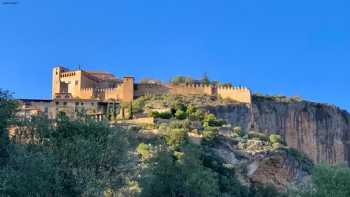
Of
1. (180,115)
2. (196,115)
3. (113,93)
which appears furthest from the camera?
(113,93)

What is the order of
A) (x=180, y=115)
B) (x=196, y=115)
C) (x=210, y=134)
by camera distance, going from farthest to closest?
(x=196, y=115) < (x=180, y=115) < (x=210, y=134)

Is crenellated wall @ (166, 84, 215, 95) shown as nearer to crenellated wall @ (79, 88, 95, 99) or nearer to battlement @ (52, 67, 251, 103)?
battlement @ (52, 67, 251, 103)

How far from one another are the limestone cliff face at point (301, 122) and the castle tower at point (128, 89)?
10.3 metres

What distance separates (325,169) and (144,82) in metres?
52.3

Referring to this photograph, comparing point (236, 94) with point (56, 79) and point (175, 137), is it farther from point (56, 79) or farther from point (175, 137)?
point (175, 137)

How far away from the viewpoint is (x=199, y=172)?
4003 centimetres

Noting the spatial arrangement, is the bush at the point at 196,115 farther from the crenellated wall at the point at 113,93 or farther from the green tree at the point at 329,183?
the green tree at the point at 329,183

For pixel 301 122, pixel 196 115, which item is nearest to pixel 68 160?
pixel 196 115

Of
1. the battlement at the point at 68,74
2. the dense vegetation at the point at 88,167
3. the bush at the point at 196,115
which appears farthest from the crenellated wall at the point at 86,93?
the dense vegetation at the point at 88,167

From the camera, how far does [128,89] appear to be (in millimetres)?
85750

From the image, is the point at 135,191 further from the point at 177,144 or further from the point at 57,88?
the point at 57,88

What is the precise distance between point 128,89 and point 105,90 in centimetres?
297

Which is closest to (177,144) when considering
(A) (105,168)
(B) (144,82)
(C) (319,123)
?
(A) (105,168)

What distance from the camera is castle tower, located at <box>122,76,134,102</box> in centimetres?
8462
